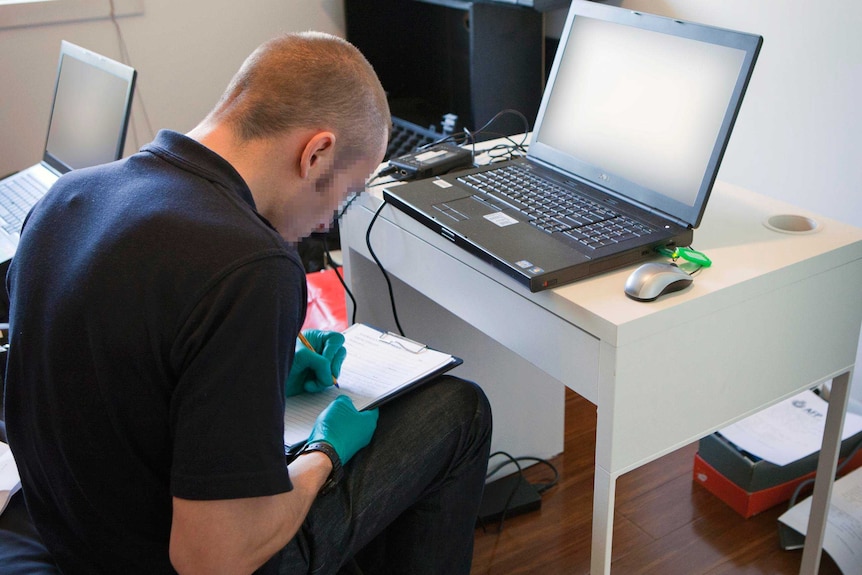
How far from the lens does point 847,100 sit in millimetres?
1603

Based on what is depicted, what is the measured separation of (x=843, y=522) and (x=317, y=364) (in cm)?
96

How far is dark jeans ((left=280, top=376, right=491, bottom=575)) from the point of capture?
1097 mm

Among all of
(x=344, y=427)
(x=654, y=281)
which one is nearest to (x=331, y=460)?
(x=344, y=427)

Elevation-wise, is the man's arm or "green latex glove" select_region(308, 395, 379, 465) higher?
the man's arm

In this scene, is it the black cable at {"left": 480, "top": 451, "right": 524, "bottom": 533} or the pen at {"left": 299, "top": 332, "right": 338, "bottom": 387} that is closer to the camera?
the pen at {"left": 299, "top": 332, "right": 338, "bottom": 387}

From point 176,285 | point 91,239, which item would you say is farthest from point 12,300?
point 176,285

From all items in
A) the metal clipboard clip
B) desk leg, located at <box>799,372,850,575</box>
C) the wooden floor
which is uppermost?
the metal clipboard clip

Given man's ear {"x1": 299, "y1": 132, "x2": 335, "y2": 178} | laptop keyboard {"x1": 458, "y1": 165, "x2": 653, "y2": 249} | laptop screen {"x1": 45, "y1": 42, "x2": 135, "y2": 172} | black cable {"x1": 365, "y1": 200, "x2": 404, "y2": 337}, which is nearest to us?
man's ear {"x1": 299, "y1": 132, "x2": 335, "y2": 178}

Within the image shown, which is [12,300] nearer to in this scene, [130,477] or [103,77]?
[130,477]

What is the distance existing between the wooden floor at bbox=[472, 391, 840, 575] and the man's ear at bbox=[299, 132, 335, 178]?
0.91m

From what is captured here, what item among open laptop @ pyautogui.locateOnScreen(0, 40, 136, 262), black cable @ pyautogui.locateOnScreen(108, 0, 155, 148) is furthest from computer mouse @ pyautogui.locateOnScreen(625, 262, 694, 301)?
black cable @ pyautogui.locateOnScreen(108, 0, 155, 148)

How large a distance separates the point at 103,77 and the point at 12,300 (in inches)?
36.3

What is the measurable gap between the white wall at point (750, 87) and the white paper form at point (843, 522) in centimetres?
27

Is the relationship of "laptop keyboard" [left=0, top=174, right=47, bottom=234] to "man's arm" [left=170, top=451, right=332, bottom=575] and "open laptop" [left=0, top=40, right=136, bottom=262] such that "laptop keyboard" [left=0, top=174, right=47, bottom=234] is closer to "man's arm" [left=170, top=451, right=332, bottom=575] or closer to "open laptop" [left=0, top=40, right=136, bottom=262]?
"open laptop" [left=0, top=40, right=136, bottom=262]
